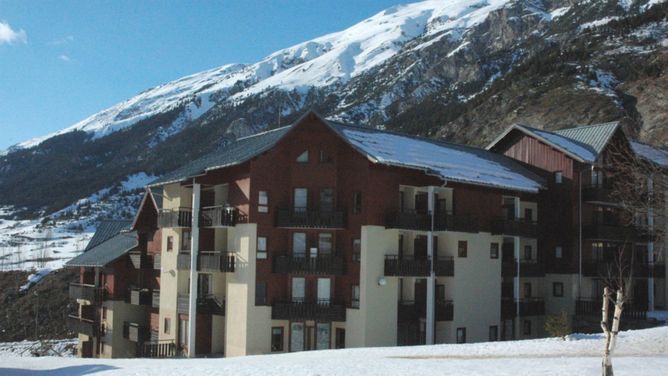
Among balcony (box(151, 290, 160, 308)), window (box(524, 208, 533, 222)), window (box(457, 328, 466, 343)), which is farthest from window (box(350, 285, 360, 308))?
balcony (box(151, 290, 160, 308))

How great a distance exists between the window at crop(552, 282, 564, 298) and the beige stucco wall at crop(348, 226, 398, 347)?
1555 centimetres

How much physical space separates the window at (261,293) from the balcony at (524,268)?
16.8m

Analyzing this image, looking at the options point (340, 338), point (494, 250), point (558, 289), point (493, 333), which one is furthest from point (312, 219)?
point (558, 289)

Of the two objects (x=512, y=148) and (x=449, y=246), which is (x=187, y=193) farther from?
(x=512, y=148)

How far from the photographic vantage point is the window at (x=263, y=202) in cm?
4153

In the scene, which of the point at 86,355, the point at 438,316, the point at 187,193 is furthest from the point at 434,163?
the point at 86,355

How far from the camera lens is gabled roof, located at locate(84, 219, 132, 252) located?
6381 cm

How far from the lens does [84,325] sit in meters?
A: 56.9

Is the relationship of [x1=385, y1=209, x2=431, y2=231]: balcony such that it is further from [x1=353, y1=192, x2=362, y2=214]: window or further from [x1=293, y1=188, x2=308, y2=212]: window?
[x1=293, y1=188, x2=308, y2=212]: window

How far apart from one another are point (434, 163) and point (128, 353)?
27811 millimetres

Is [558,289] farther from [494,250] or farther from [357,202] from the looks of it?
[357,202]

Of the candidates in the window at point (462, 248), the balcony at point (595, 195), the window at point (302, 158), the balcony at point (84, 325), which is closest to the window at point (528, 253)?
the balcony at point (595, 195)

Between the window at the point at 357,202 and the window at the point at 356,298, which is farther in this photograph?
the window at the point at 357,202

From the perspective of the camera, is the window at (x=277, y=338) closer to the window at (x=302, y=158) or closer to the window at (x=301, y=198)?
the window at (x=301, y=198)
